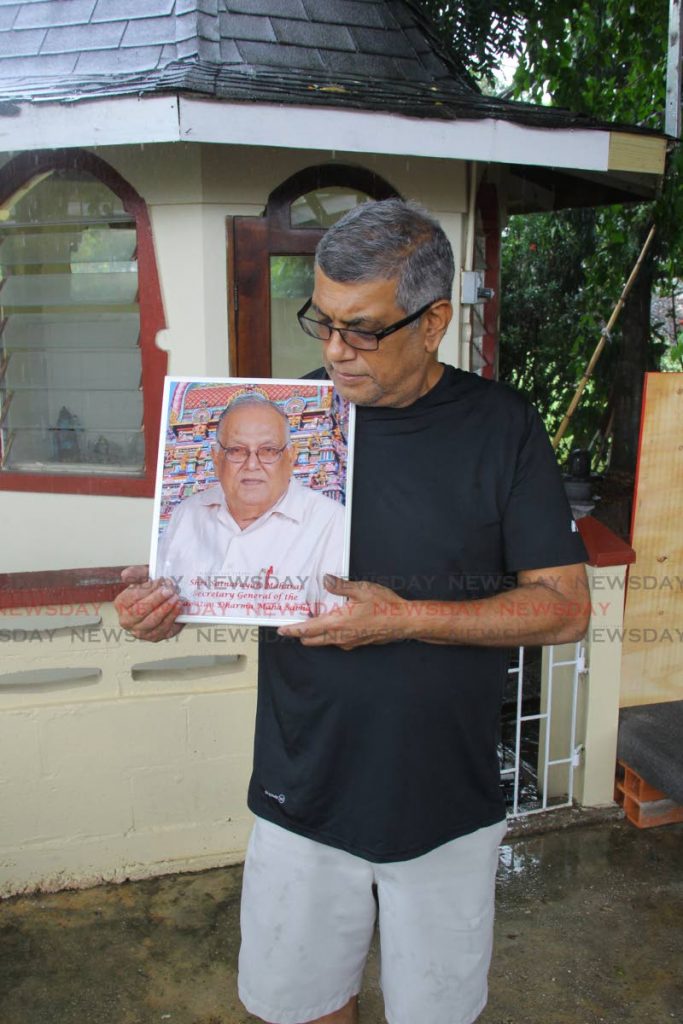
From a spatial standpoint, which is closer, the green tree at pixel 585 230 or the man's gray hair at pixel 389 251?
the man's gray hair at pixel 389 251

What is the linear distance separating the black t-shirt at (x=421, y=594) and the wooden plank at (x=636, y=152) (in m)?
2.87

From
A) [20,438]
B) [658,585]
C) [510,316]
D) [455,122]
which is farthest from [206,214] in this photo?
[510,316]

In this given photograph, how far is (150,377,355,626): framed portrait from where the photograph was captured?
1.87 m

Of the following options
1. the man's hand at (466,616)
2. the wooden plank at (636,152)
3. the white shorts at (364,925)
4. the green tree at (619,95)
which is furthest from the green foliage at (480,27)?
the white shorts at (364,925)

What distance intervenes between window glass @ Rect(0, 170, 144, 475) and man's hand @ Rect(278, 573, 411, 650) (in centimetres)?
342

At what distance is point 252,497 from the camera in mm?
1952

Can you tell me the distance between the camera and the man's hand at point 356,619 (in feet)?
5.78

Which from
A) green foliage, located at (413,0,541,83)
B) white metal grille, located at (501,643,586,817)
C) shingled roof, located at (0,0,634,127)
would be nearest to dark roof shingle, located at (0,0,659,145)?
shingled roof, located at (0,0,634,127)

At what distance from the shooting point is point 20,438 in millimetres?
5242

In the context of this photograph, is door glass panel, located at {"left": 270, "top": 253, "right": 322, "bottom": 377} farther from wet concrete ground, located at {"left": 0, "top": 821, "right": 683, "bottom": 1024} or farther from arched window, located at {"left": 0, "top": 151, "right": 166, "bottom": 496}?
wet concrete ground, located at {"left": 0, "top": 821, "right": 683, "bottom": 1024}

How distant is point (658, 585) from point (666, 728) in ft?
1.99

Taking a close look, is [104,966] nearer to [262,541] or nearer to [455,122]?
[262,541]

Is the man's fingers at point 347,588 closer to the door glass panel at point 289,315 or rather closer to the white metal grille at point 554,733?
the white metal grille at point 554,733

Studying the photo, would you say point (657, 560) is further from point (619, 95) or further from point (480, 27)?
point (480, 27)
